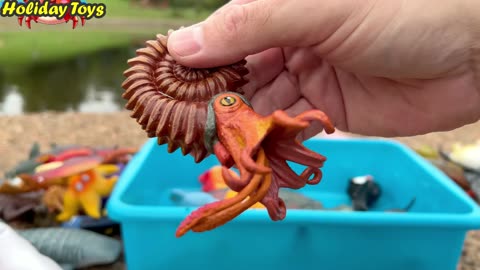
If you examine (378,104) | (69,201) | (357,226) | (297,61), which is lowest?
(357,226)

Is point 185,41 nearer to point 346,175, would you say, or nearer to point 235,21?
point 235,21

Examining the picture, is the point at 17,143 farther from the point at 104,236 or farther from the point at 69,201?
the point at 104,236

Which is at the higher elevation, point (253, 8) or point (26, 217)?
point (253, 8)

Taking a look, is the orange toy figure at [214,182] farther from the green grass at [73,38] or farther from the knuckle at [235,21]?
the knuckle at [235,21]

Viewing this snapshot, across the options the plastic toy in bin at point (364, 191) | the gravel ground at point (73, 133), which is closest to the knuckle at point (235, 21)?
the plastic toy in bin at point (364, 191)

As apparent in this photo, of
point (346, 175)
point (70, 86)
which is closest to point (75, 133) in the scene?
point (70, 86)

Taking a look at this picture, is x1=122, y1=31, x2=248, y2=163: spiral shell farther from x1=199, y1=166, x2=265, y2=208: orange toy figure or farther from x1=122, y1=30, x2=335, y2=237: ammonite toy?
x1=199, y1=166, x2=265, y2=208: orange toy figure

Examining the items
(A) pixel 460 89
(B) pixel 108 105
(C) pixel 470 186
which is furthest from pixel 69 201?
(B) pixel 108 105
